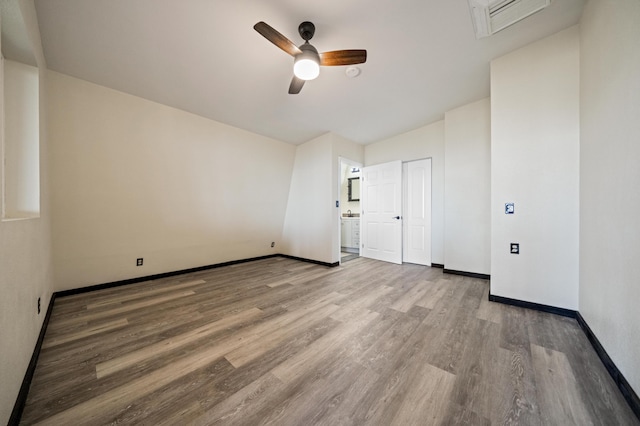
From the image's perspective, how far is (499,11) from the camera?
1.99 metres

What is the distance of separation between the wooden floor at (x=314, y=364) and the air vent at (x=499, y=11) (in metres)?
2.93

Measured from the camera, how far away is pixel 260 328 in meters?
2.10

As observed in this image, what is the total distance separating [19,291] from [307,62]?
8.61 ft

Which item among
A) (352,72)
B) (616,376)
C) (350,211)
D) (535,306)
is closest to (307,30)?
(352,72)

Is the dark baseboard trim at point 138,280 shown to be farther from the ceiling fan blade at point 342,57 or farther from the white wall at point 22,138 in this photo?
the ceiling fan blade at point 342,57

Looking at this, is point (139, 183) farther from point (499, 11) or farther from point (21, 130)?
point (499, 11)

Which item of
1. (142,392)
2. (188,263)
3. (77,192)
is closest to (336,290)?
(142,392)

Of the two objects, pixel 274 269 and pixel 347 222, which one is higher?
pixel 347 222

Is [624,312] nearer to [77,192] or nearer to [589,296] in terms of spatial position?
[589,296]

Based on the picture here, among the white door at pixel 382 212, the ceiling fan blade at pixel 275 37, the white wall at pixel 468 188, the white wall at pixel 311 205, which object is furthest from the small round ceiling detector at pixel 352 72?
the white door at pixel 382 212

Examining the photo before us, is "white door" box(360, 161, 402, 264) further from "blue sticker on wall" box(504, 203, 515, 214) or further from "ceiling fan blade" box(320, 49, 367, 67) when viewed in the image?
"ceiling fan blade" box(320, 49, 367, 67)

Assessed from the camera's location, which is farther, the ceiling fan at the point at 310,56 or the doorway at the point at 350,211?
the doorway at the point at 350,211

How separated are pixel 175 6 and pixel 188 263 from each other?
354 centimetres

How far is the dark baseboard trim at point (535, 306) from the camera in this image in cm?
230
